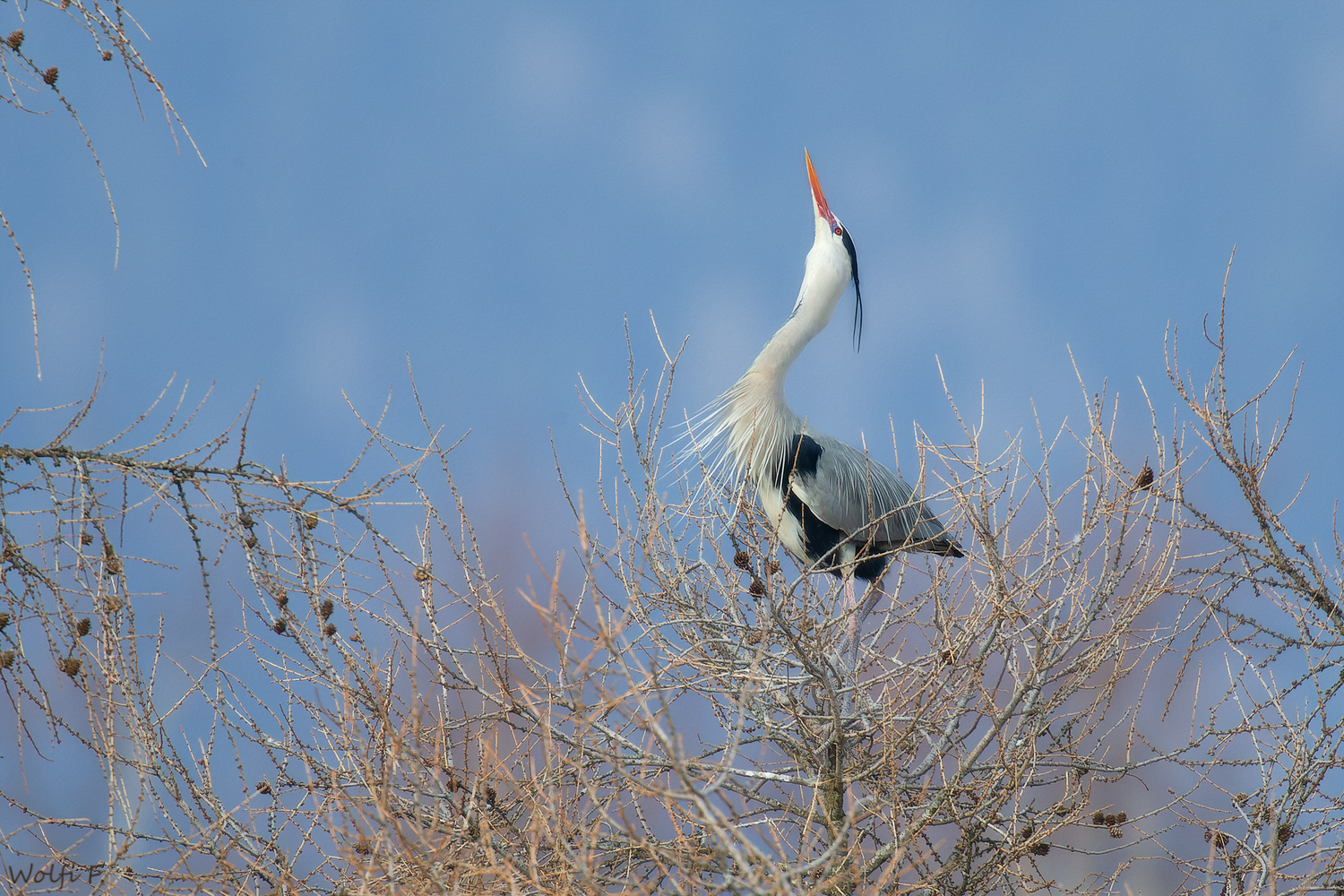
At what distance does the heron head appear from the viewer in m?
5.30

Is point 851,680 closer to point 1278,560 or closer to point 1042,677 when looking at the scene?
point 1042,677

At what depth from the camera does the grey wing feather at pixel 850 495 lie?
486 centimetres

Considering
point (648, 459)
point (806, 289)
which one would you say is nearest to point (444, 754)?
point (648, 459)

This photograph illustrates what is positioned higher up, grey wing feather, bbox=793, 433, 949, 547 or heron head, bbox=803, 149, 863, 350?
heron head, bbox=803, 149, 863, 350

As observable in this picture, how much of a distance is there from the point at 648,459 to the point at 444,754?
3.02 feet

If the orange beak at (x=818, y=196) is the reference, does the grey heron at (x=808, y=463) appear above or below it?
below

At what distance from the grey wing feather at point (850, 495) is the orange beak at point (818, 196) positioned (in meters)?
1.08

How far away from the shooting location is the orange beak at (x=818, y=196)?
548 centimetres

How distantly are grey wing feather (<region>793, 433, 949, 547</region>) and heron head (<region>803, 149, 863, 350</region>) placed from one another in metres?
0.56

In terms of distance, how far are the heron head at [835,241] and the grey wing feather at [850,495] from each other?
22.1 inches

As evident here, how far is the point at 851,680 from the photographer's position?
3223 millimetres

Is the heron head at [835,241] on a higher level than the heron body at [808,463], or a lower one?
higher

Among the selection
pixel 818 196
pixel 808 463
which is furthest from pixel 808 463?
pixel 818 196

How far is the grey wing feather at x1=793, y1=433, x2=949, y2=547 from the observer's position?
486 centimetres
